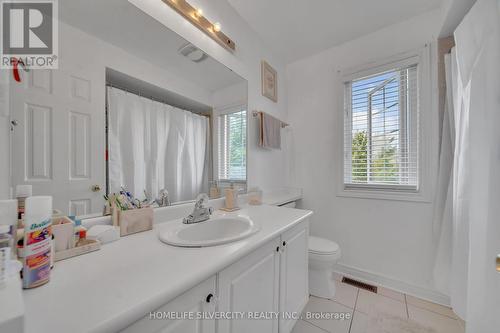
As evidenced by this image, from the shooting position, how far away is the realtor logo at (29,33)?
0.68 m

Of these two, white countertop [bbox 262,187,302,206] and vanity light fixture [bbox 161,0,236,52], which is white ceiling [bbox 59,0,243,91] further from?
white countertop [bbox 262,187,302,206]

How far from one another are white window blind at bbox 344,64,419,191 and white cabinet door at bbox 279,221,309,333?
3.32ft

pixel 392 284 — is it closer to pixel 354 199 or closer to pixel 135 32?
pixel 354 199

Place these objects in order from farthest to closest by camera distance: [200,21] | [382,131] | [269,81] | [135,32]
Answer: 1. [269,81]
2. [382,131]
3. [200,21]
4. [135,32]

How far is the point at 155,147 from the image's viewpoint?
1.09m

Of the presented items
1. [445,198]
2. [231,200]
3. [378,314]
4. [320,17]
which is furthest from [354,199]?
[320,17]

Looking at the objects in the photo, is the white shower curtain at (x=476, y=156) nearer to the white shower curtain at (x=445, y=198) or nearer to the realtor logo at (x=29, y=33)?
the white shower curtain at (x=445, y=198)

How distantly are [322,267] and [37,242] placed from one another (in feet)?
5.59

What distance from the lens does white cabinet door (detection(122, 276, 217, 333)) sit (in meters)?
0.48

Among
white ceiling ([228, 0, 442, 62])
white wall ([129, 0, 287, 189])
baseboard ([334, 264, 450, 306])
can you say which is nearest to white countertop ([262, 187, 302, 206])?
white wall ([129, 0, 287, 189])

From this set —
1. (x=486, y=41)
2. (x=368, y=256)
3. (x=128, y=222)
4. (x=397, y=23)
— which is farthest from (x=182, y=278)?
(x=397, y=23)

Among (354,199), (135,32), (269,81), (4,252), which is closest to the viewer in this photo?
(4,252)

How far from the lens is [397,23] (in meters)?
1.74

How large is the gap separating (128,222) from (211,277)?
1.65 ft
